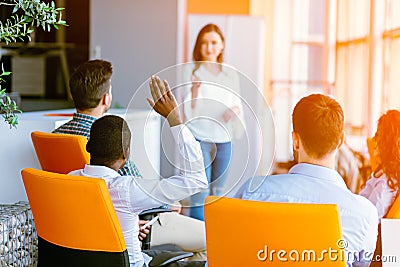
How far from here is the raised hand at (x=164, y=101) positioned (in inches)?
90.9

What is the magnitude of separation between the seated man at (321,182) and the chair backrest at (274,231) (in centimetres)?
26

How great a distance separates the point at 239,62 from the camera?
8086 mm

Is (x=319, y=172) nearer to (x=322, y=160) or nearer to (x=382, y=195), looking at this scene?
(x=322, y=160)

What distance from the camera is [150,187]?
2402 mm

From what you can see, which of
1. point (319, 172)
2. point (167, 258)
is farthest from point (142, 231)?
point (319, 172)

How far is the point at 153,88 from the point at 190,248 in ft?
4.83

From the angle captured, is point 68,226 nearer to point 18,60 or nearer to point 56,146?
point 56,146

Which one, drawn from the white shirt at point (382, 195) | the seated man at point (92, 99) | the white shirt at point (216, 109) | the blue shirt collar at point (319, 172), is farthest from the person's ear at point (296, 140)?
the seated man at point (92, 99)

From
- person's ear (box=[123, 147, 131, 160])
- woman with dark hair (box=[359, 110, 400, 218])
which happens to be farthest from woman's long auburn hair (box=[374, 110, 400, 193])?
person's ear (box=[123, 147, 131, 160])

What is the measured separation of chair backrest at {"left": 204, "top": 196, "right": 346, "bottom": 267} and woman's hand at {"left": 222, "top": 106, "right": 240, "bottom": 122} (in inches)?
11.5

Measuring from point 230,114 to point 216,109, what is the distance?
0.05 m

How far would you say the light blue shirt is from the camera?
2.24 meters

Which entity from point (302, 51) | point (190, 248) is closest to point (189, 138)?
point (190, 248)

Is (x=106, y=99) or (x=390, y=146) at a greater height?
(x=106, y=99)
